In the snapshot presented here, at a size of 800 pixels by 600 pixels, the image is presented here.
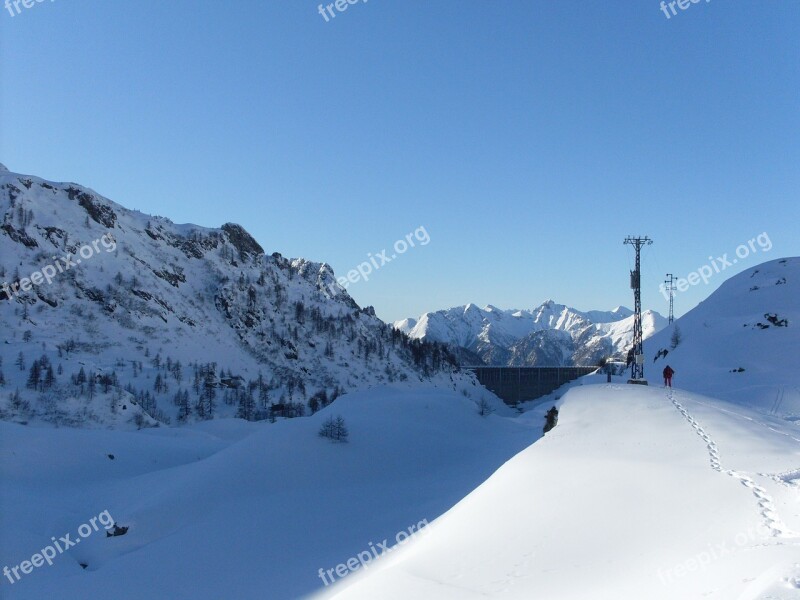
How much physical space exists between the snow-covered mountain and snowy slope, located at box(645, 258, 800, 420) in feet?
190

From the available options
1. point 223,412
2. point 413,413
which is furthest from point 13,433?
point 223,412

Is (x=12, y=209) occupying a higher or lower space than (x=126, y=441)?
higher

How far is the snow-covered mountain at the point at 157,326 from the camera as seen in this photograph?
243 ft

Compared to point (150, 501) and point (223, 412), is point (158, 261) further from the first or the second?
point (150, 501)

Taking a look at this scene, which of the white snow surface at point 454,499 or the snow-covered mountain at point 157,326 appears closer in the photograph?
the white snow surface at point 454,499

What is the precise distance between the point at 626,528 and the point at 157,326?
120 m

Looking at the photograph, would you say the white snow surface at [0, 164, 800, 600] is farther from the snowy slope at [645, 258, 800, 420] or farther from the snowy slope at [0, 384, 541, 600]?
the snowy slope at [645, 258, 800, 420]

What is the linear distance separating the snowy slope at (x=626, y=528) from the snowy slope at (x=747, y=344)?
812 inches

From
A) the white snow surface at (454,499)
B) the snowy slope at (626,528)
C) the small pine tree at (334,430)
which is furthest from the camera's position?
the small pine tree at (334,430)

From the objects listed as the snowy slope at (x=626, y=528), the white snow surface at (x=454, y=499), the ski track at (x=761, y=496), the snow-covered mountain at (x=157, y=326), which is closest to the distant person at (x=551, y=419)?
the white snow surface at (x=454, y=499)

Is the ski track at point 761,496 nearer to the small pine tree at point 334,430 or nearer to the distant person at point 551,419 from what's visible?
the distant person at point 551,419

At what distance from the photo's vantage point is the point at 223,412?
91.4 m

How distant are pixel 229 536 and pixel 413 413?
882 inches

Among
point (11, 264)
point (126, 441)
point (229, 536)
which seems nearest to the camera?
point (229, 536)
